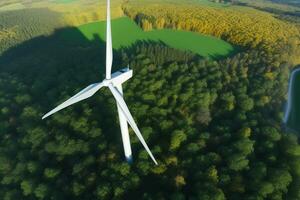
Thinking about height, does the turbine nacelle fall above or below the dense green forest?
above

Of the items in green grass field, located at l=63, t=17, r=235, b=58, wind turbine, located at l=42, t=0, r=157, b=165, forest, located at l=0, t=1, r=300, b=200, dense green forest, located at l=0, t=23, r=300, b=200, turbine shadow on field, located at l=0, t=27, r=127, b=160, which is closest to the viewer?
wind turbine, located at l=42, t=0, r=157, b=165

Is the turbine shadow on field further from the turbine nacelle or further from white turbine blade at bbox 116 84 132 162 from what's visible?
the turbine nacelle

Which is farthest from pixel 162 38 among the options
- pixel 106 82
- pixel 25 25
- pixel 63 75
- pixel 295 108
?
pixel 106 82

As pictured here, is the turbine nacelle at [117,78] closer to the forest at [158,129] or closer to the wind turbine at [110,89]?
the wind turbine at [110,89]

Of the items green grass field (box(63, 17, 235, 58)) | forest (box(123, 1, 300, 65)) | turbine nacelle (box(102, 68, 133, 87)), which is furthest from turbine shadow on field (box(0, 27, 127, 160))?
forest (box(123, 1, 300, 65))

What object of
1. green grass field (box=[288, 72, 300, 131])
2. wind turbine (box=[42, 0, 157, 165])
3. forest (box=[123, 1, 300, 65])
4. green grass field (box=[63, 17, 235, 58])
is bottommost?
green grass field (box=[288, 72, 300, 131])

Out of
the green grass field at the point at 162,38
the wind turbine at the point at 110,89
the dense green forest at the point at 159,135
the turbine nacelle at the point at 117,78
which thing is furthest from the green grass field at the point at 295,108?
the turbine nacelle at the point at 117,78

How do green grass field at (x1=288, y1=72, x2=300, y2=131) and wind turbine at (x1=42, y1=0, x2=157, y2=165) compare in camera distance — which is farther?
green grass field at (x1=288, y1=72, x2=300, y2=131)
